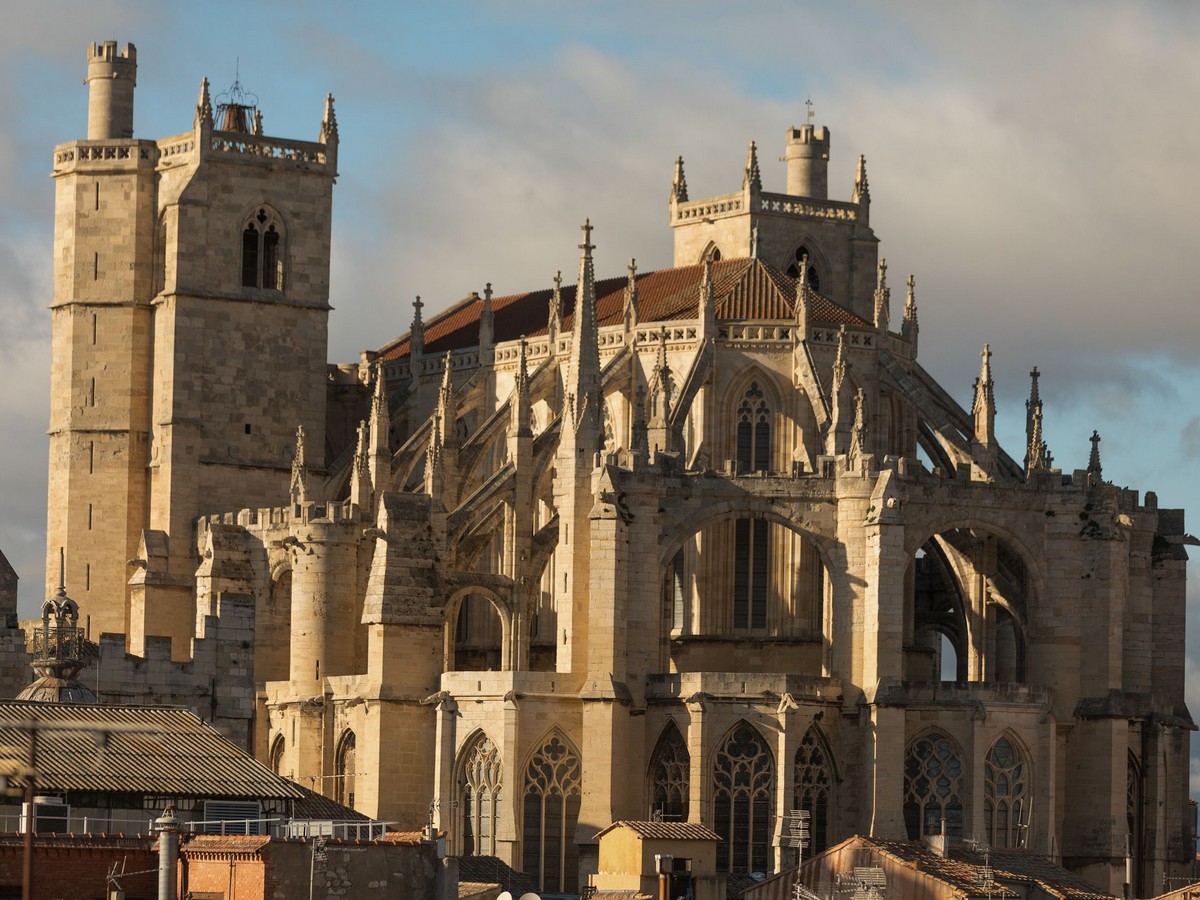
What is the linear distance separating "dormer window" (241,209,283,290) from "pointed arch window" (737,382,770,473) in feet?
62.9

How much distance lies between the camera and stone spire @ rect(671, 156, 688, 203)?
412ft

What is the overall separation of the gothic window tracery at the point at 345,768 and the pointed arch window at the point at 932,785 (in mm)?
16116

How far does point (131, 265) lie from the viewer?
118m

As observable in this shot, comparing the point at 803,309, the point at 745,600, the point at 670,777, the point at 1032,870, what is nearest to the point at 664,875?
the point at 1032,870

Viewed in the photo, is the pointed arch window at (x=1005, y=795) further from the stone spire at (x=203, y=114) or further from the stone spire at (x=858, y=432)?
the stone spire at (x=203, y=114)

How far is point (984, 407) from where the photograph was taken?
107062mm

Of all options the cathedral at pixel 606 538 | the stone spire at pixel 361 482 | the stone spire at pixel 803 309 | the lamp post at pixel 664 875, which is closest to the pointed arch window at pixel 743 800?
the cathedral at pixel 606 538

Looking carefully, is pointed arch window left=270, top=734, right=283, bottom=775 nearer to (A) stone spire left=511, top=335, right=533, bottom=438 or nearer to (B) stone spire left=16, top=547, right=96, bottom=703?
(A) stone spire left=511, top=335, right=533, bottom=438

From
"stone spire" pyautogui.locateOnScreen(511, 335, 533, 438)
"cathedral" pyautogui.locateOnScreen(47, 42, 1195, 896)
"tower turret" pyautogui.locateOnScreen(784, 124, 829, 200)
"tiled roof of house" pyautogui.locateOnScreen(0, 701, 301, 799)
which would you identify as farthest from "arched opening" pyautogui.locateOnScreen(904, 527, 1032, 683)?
"tiled roof of house" pyautogui.locateOnScreen(0, 701, 301, 799)

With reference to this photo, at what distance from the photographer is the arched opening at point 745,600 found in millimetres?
103312

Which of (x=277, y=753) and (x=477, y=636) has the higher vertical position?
(x=477, y=636)

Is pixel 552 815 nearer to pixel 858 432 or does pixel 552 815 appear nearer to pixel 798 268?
pixel 858 432

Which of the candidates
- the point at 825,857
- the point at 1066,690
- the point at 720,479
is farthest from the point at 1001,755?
the point at 825,857

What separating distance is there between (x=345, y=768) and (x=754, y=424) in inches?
674
